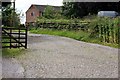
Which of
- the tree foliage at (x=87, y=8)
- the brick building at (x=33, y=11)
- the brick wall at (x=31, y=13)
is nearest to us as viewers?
the tree foliage at (x=87, y=8)

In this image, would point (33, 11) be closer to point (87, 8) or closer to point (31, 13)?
point (31, 13)

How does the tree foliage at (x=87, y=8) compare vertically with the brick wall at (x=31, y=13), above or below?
above

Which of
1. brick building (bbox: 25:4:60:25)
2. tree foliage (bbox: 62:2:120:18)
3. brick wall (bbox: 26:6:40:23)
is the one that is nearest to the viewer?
tree foliage (bbox: 62:2:120:18)

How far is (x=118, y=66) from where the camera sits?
13172 mm

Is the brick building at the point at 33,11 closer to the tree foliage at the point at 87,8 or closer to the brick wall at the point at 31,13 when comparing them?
the brick wall at the point at 31,13

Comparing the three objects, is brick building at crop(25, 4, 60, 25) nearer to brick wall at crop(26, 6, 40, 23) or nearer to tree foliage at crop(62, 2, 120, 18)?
brick wall at crop(26, 6, 40, 23)

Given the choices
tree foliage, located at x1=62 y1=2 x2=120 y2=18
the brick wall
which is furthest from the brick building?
tree foliage, located at x1=62 y1=2 x2=120 y2=18

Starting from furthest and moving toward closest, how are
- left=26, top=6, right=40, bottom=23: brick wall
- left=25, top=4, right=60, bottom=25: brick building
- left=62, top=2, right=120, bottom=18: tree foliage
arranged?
left=26, top=6, right=40, bottom=23: brick wall → left=25, top=4, right=60, bottom=25: brick building → left=62, top=2, right=120, bottom=18: tree foliage

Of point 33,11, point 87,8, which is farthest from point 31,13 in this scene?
point 87,8

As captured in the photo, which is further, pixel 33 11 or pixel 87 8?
pixel 33 11

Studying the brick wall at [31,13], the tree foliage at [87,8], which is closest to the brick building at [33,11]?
the brick wall at [31,13]

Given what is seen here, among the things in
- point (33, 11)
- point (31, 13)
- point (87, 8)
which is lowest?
point (31, 13)

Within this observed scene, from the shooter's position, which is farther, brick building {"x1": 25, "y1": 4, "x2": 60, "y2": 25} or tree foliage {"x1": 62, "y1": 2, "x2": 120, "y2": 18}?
brick building {"x1": 25, "y1": 4, "x2": 60, "y2": 25}

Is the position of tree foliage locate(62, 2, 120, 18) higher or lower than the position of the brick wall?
higher
